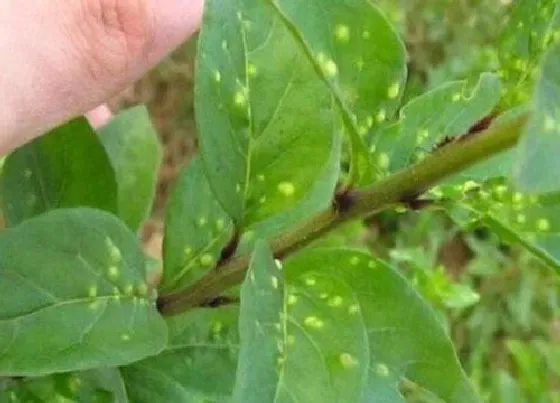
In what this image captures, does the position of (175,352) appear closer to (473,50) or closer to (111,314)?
(111,314)

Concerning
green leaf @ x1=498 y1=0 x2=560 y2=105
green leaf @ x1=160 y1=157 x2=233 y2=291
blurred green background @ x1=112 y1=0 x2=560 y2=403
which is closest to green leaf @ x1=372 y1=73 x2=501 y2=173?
green leaf @ x1=498 y1=0 x2=560 y2=105

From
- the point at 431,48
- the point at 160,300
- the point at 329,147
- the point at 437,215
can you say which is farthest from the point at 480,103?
the point at 431,48

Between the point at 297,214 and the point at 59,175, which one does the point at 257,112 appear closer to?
the point at 297,214

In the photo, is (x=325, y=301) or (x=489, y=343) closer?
(x=325, y=301)

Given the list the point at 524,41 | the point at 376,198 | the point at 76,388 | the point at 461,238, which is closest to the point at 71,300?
the point at 76,388

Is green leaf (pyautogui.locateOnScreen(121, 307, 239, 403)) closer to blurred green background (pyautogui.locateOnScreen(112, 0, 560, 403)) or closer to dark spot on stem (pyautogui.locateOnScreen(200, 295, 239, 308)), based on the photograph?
dark spot on stem (pyautogui.locateOnScreen(200, 295, 239, 308))

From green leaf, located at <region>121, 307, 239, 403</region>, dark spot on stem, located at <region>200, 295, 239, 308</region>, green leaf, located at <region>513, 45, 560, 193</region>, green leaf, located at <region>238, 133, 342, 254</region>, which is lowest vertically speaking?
green leaf, located at <region>121, 307, 239, 403</region>

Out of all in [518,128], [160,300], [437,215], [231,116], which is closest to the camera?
[518,128]
